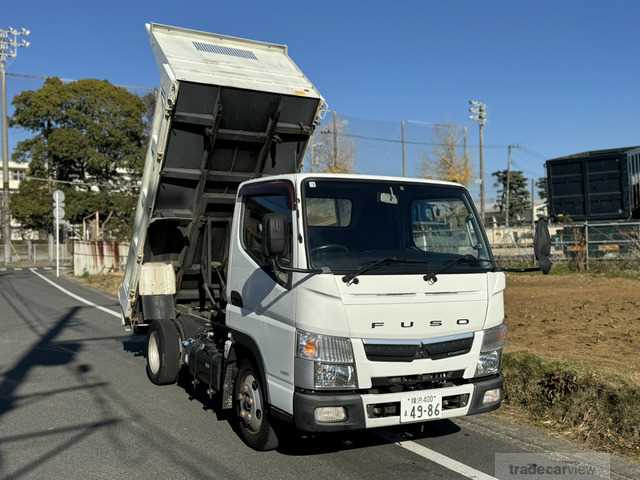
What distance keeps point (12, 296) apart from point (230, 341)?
50.3 feet

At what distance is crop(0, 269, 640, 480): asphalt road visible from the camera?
15.1ft

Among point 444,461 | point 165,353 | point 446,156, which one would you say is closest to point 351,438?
point 444,461

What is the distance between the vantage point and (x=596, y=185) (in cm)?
1973

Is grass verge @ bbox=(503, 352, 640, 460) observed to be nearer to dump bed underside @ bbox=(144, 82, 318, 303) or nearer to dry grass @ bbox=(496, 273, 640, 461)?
dry grass @ bbox=(496, 273, 640, 461)

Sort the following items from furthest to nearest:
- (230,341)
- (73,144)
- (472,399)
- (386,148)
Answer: (73,144)
(386,148)
(230,341)
(472,399)

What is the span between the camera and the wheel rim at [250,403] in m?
4.97

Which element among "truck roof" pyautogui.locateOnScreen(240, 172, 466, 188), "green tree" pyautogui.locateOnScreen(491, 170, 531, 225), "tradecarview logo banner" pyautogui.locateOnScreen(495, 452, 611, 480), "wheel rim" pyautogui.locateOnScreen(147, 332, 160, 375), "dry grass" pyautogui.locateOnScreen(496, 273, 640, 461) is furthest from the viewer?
"green tree" pyautogui.locateOnScreen(491, 170, 531, 225)

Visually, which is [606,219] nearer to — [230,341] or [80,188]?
[230,341]

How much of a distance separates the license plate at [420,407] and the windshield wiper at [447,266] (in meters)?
0.83

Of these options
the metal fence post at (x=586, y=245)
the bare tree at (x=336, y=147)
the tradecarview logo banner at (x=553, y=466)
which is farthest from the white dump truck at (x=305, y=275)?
the bare tree at (x=336, y=147)

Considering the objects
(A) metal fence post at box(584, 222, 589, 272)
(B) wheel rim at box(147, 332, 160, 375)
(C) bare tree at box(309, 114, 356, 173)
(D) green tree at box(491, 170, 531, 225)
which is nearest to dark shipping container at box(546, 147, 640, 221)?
(A) metal fence post at box(584, 222, 589, 272)

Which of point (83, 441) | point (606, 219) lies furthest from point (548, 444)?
point (606, 219)

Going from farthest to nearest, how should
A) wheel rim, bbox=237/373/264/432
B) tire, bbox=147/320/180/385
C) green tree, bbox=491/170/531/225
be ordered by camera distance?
1. green tree, bbox=491/170/531/225
2. tire, bbox=147/320/180/385
3. wheel rim, bbox=237/373/264/432

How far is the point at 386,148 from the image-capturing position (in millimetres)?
33250
